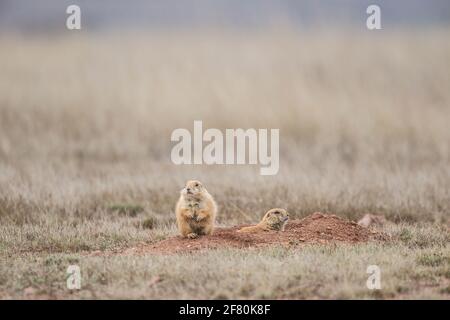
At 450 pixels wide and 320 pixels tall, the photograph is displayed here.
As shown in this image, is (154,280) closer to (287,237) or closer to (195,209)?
(195,209)

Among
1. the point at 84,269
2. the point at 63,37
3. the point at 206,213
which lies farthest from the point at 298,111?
the point at 63,37

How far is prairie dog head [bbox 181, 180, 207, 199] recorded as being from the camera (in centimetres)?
870

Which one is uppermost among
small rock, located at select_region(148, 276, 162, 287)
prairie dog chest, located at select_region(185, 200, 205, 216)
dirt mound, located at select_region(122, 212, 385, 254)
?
prairie dog chest, located at select_region(185, 200, 205, 216)

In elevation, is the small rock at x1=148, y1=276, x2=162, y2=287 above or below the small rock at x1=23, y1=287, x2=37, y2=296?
above

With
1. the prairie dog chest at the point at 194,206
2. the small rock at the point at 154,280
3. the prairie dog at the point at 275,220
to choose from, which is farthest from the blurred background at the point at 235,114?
the small rock at the point at 154,280

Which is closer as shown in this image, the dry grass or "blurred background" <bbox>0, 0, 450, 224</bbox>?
the dry grass

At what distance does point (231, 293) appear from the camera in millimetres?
7438

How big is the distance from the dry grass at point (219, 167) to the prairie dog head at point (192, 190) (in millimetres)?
700

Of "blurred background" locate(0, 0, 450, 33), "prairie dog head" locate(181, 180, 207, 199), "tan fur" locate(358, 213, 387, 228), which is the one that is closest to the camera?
"prairie dog head" locate(181, 180, 207, 199)

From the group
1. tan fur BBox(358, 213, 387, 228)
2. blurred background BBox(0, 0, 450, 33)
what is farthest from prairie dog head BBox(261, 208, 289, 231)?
blurred background BBox(0, 0, 450, 33)

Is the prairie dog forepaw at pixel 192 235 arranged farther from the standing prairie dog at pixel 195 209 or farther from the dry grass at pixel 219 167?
the dry grass at pixel 219 167

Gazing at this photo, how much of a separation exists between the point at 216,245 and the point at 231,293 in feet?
4.67

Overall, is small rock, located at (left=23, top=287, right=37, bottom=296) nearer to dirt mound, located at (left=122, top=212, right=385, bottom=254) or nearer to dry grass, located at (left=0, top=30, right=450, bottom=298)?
dry grass, located at (left=0, top=30, right=450, bottom=298)
